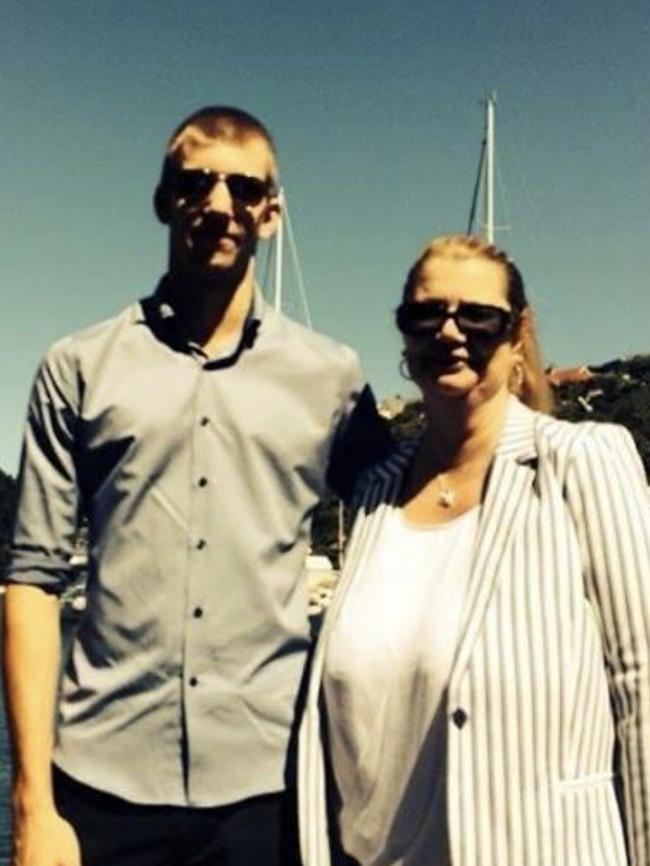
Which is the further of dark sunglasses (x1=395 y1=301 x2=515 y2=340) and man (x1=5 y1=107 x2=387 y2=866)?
dark sunglasses (x1=395 y1=301 x2=515 y2=340)

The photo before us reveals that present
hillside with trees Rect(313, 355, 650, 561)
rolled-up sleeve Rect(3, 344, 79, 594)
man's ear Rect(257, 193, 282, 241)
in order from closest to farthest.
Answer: rolled-up sleeve Rect(3, 344, 79, 594)
man's ear Rect(257, 193, 282, 241)
hillside with trees Rect(313, 355, 650, 561)

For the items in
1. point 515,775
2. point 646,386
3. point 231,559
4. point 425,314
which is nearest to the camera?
point 515,775

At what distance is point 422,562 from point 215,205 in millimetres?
1122

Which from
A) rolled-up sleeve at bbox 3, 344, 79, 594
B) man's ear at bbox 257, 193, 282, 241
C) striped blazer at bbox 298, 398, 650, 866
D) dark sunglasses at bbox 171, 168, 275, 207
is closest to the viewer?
striped blazer at bbox 298, 398, 650, 866

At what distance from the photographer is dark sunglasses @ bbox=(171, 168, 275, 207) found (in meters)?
3.21

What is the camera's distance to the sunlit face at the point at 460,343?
132 inches

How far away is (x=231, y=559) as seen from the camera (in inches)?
121

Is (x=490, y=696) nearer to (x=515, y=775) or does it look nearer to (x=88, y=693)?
(x=515, y=775)

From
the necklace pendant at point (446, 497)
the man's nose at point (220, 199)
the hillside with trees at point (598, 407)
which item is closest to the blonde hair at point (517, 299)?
the necklace pendant at point (446, 497)

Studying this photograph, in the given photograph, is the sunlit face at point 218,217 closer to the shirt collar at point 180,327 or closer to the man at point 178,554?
the man at point 178,554

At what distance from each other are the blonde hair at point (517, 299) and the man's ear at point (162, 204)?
73 cm

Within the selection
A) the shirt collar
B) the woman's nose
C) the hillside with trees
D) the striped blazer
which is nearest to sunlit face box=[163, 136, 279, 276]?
the shirt collar

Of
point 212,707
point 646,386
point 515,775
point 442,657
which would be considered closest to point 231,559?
point 212,707

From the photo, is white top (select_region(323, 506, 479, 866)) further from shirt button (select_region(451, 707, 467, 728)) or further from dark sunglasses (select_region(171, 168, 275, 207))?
dark sunglasses (select_region(171, 168, 275, 207))
